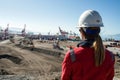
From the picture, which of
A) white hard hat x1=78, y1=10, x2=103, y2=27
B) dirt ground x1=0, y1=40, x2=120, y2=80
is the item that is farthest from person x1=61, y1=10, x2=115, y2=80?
dirt ground x1=0, y1=40, x2=120, y2=80

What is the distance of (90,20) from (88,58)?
0.46 m

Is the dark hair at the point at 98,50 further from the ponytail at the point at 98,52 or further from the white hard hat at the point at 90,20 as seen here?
the white hard hat at the point at 90,20

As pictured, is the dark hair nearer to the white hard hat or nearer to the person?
the person

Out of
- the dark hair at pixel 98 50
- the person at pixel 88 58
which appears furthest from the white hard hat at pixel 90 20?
the dark hair at pixel 98 50

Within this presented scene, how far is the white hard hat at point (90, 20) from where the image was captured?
8.91ft

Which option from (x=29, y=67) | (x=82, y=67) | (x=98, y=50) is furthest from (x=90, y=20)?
(x=29, y=67)

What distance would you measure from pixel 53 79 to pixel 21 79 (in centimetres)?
243

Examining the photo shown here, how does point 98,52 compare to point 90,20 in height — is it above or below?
below

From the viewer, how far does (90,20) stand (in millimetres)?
2727

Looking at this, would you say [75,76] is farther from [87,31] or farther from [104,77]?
[87,31]

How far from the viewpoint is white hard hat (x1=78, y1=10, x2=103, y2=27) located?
272 centimetres

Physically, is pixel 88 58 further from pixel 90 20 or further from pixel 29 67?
pixel 29 67

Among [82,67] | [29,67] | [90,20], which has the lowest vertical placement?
[29,67]

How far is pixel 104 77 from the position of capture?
2672 mm
